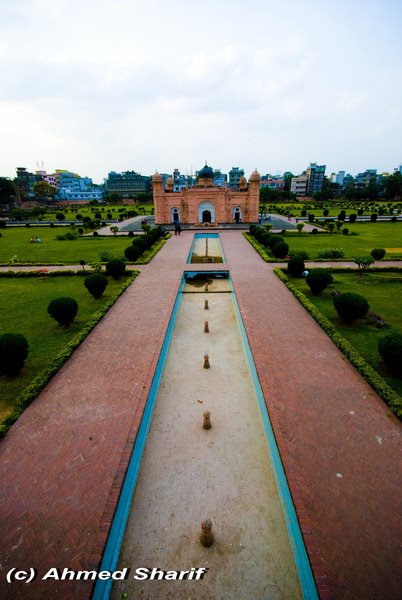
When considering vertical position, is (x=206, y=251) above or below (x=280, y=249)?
below

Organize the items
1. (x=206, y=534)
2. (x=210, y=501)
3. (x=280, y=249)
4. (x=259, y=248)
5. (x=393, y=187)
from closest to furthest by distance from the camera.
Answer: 1. (x=206, y=534)
2. (x=210, y=501)
3. (x=280, y=249)
4. (x=259, y=248)
5. (x=393, y=187)

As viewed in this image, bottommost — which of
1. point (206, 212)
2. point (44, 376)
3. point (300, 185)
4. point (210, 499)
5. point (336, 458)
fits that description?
point (210, 499)

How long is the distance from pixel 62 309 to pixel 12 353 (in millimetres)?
2735

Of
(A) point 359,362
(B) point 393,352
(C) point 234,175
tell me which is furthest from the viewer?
(C) point 234,175

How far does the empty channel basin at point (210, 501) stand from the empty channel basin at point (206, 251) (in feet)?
39.5

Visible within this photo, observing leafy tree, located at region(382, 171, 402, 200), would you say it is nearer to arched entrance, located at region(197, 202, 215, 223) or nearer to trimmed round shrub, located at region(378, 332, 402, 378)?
arched entrance, located at region(197, 202, 215, 223)

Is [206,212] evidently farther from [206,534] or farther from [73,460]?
[206,534]

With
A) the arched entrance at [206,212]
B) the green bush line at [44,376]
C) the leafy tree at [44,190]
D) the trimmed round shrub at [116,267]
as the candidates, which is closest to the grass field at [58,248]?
the trimmed round shrub at [116,267]

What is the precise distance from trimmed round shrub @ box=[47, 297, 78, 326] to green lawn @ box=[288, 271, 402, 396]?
8592mm

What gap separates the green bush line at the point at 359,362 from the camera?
6.30 metres

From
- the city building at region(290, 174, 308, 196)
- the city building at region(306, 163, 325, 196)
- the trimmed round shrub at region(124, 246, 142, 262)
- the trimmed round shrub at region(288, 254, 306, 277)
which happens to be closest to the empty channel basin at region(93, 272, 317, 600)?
the trimmed round shrub at region(288, 254, 306, 277)

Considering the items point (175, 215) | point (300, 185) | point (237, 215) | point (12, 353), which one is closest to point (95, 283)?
point (12, 353)

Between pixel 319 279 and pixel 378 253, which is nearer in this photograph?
pixel 319 279

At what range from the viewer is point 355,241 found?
25.4 m
